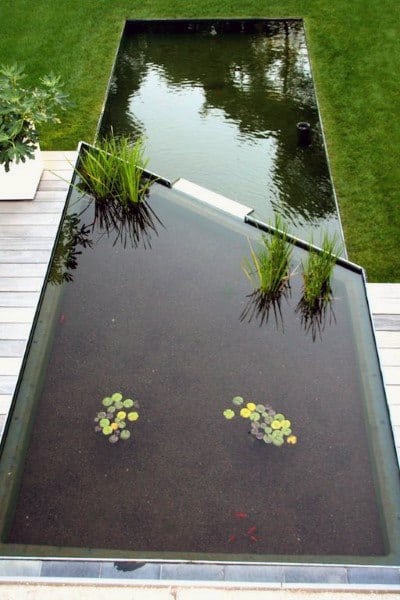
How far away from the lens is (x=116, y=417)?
318 cm

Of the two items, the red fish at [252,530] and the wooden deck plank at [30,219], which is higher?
the wooden deck plank at [30,219]

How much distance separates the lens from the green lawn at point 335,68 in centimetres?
477

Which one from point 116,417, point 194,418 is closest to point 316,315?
point 194,418

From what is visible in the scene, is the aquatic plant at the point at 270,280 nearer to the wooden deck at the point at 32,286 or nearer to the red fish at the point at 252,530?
the wooden deck at the point at 32,286

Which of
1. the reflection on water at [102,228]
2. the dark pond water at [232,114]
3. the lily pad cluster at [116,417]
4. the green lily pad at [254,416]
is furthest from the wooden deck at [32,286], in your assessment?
the dark pond water at [232,114]

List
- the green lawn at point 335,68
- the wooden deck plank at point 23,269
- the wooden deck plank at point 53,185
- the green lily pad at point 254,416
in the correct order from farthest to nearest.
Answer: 1. the green lawn at point 335,68
2. the wooden deck plank at point 53,185
3. the wooden deck plank at point 23,269
4. the green lily pad at point 254,416

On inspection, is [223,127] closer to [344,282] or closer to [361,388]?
[344,282]

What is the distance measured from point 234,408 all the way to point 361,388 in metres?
0.72

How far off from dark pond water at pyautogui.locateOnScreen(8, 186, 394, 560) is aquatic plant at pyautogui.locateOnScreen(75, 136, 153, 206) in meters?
0.54

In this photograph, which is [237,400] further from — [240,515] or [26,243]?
[26,243]

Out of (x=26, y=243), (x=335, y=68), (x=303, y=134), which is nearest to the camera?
(x=26, y=243)

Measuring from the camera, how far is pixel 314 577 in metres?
2.51

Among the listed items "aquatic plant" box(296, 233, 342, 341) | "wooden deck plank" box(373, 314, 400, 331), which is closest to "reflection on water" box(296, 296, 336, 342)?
"aquatic plant" box(296, 233, 342, 341)

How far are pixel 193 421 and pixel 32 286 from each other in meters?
1.44
